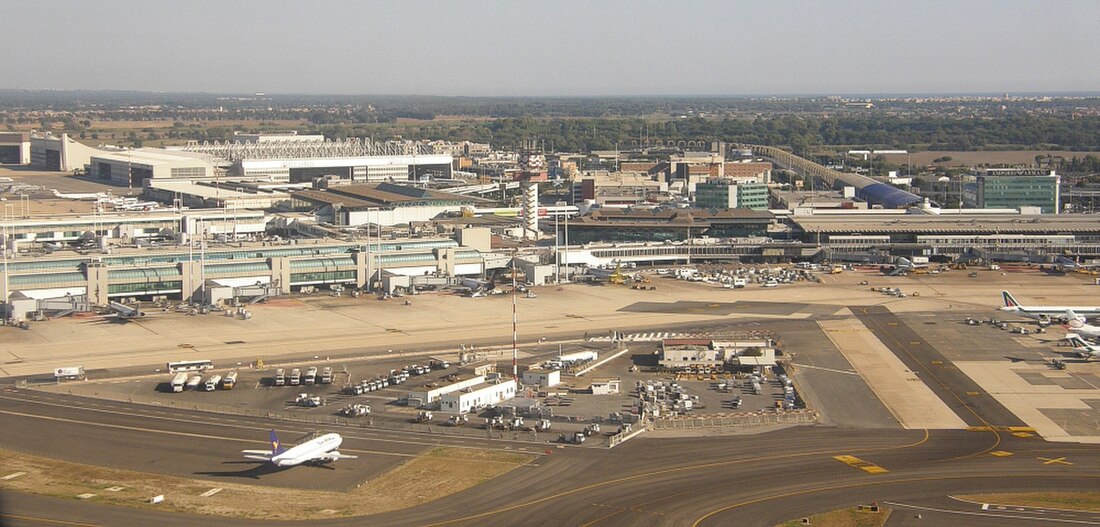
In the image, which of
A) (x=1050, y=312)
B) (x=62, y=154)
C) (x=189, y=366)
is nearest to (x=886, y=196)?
(x=1050, y=312)

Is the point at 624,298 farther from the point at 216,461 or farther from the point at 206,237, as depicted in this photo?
the point at 216,461

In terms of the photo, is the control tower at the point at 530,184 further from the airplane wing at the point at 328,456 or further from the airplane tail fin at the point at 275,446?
the airplane tail fin at the point at 275,446

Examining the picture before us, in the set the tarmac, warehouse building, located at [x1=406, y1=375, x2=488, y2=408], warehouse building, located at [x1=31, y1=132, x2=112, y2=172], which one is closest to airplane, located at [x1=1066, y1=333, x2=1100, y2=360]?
the tarmac

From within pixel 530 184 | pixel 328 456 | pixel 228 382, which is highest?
pixel 530 184

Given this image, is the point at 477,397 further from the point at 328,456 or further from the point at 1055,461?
the point at 1055,461

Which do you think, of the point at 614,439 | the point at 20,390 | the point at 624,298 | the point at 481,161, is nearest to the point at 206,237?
the point at 624,298
